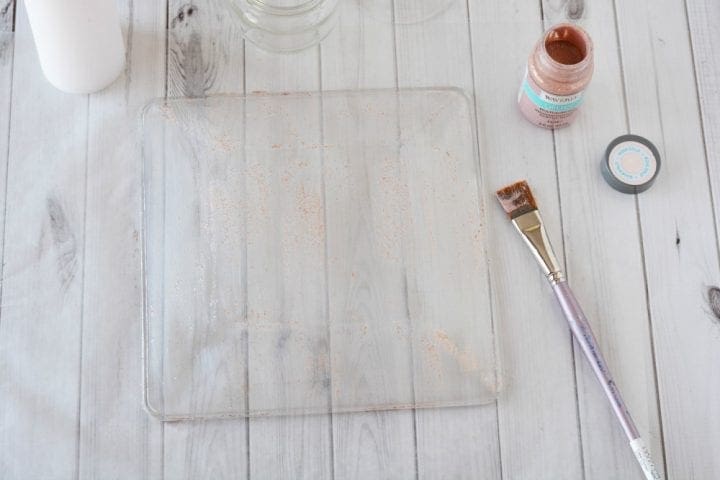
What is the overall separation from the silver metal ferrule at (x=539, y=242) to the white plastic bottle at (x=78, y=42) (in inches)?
16.7

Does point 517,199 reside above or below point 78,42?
below

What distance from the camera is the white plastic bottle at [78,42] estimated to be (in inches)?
28.6

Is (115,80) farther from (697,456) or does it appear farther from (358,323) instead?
(697,456)

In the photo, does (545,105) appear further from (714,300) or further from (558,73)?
(714,300)

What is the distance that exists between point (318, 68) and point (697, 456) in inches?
20.5

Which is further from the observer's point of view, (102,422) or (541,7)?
(541,7)

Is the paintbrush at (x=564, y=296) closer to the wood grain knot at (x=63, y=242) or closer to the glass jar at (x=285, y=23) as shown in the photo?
the glass jar at (x=285, y=23)

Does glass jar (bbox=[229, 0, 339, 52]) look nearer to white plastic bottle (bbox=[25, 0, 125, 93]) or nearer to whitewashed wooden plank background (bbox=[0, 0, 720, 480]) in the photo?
whitewashed wooden plank background (bbox=[0, 0, 720, 480])

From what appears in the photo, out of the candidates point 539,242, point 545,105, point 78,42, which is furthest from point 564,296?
point 78,42

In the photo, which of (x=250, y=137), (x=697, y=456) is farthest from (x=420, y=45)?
(x=697, y=456)

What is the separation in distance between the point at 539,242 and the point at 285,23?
1.12 feet

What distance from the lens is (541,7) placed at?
859 millimetres

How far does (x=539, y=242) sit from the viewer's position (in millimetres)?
776

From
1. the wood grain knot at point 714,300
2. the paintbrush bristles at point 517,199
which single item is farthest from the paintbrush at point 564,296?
the wood grain knot at point 714,300
